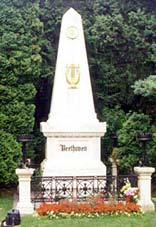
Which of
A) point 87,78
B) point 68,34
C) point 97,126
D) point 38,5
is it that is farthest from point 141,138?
point 38,5

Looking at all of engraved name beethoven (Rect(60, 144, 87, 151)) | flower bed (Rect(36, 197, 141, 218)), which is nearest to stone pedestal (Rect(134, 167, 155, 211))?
flower bed (Rect(36, 197, 141, 218))

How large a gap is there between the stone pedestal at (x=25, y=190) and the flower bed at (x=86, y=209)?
2.49 feet

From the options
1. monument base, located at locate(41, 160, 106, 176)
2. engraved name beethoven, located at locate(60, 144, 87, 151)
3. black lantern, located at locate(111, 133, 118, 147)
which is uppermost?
black lantern, located at locate(111, 133, 118, 147)

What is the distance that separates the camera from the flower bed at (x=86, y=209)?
12.1 m

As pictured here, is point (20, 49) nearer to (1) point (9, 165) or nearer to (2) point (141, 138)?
(1) point (9, 165)

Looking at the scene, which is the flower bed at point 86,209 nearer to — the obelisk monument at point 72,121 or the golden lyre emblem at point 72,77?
the obelisk monument at point 72,121

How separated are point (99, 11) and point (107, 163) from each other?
232 inches

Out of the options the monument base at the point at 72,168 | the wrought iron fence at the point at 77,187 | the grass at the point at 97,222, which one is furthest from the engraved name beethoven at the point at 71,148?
the grass at the point at 97,222

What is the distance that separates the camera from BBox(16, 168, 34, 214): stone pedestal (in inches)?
511

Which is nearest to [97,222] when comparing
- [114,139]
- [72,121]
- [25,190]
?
[25,190]

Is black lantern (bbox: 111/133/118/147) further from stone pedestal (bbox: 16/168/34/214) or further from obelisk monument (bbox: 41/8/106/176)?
stone pedestal (bbox: 16/168/34/214)

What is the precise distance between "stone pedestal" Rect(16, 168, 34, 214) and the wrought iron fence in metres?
0.64

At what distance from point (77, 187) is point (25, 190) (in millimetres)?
1784

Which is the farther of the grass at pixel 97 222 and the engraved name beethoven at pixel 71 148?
the engraved name beethoven at pixel 71 148
